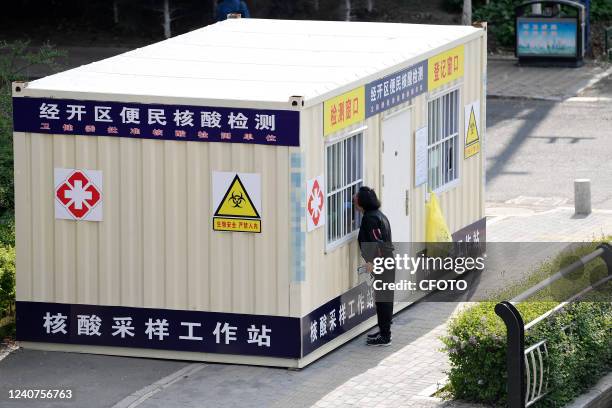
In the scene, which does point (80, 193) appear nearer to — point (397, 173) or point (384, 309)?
point (384, 309)

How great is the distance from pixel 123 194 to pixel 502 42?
2286 cm

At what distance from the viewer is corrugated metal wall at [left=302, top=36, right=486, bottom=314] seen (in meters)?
13.4

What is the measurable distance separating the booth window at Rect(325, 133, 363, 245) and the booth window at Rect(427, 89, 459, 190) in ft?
6.38

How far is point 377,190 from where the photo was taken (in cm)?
1495

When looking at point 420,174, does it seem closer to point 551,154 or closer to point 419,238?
point 419,238

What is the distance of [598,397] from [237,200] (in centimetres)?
355

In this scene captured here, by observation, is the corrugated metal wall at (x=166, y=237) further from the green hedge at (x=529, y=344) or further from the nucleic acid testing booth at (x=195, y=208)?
the green hedge at (x=529, y=344)

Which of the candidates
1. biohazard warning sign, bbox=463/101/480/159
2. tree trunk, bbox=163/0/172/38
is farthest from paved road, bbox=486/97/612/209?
tree trunk, bbox=163/0/172/38

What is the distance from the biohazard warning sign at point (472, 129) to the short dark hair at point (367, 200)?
338 cm

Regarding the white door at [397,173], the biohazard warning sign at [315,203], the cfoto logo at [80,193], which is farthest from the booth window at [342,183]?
the cfoto logo at [80,193]

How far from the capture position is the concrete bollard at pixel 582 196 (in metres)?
20.4

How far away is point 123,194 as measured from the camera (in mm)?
13617

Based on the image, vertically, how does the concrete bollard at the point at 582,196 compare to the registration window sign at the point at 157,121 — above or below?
below

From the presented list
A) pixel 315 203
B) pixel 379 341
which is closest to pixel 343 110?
pixel 315 203
